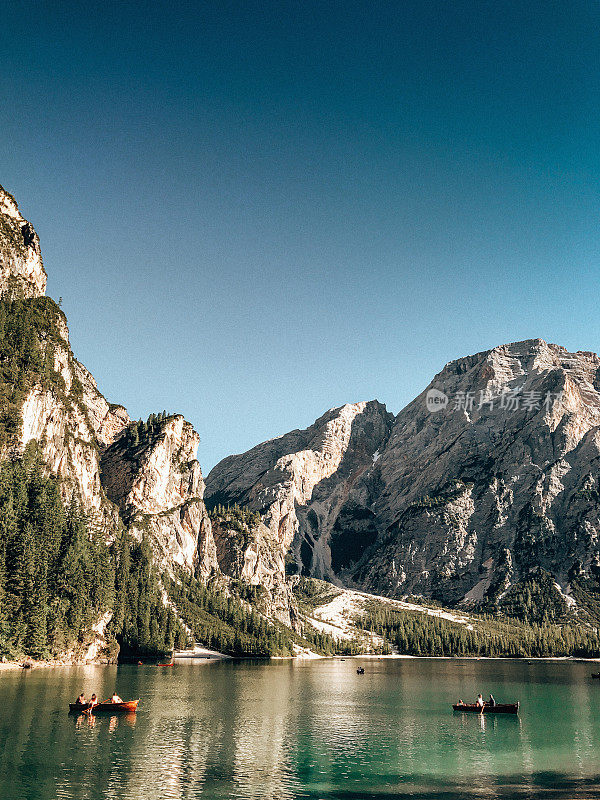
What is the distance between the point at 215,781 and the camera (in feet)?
157

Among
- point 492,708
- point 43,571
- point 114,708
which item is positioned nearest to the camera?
point 114,708

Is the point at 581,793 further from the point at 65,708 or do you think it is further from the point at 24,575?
the point at 24,575

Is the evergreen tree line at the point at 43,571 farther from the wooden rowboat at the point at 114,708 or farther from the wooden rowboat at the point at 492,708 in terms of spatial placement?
the wooden rowboat at the point at 492,708

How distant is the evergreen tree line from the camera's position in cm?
12638

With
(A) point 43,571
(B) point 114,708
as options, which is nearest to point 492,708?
(B) point 114,708

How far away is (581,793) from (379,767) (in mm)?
15656

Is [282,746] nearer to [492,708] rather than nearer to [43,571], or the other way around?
[492,708]

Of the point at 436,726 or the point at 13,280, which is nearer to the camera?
the point at 436,726

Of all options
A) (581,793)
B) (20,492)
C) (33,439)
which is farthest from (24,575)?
(581,793)

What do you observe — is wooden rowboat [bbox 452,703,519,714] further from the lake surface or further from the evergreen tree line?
the evergreen tree line

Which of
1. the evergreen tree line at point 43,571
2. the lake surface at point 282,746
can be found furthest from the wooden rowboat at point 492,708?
the evergreen tree line at point 43,571

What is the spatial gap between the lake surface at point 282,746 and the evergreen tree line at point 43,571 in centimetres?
1594

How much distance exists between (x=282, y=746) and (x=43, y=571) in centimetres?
9178

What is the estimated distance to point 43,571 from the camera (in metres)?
138
